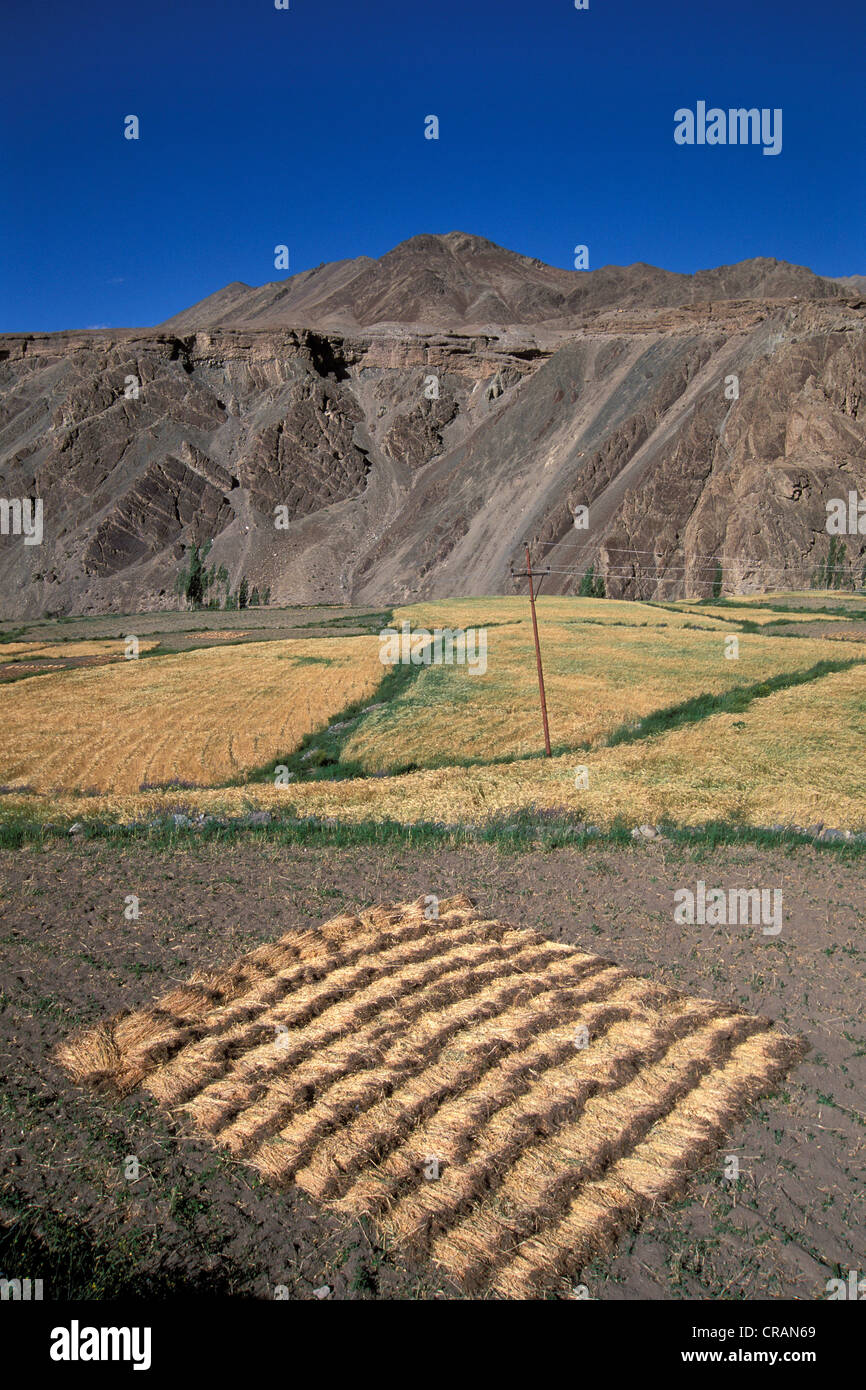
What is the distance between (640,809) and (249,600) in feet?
343

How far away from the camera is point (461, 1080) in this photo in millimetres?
10648

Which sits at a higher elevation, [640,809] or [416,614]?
[416,614]

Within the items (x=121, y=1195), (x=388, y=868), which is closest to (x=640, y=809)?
(x=388, y=868)

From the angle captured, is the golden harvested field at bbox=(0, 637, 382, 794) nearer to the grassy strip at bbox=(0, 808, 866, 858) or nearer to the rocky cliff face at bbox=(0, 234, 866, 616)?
the grassy strip at bbox=(0, 808, 866, 858)

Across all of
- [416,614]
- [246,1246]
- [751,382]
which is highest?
[751,382]

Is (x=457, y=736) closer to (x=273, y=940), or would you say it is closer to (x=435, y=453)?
(x=273, y=940)

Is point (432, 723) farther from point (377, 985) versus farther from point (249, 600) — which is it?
point (249, 600)

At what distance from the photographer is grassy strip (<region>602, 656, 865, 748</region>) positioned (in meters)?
→ 30.2

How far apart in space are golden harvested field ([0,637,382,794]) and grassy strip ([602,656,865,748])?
11.4m

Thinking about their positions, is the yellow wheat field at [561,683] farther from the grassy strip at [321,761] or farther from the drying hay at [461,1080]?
the drying hay at [461,1080]

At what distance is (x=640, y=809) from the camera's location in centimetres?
2214

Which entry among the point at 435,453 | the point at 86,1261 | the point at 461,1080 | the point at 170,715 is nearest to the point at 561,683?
the point at 170,715

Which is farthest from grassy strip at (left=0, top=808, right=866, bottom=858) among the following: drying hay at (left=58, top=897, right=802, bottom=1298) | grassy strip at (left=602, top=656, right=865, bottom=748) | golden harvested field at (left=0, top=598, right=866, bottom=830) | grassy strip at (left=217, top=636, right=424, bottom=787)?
grassy strip at (left=602, top=656, right=865, bottom=748)

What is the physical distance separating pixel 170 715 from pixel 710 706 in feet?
70.0
